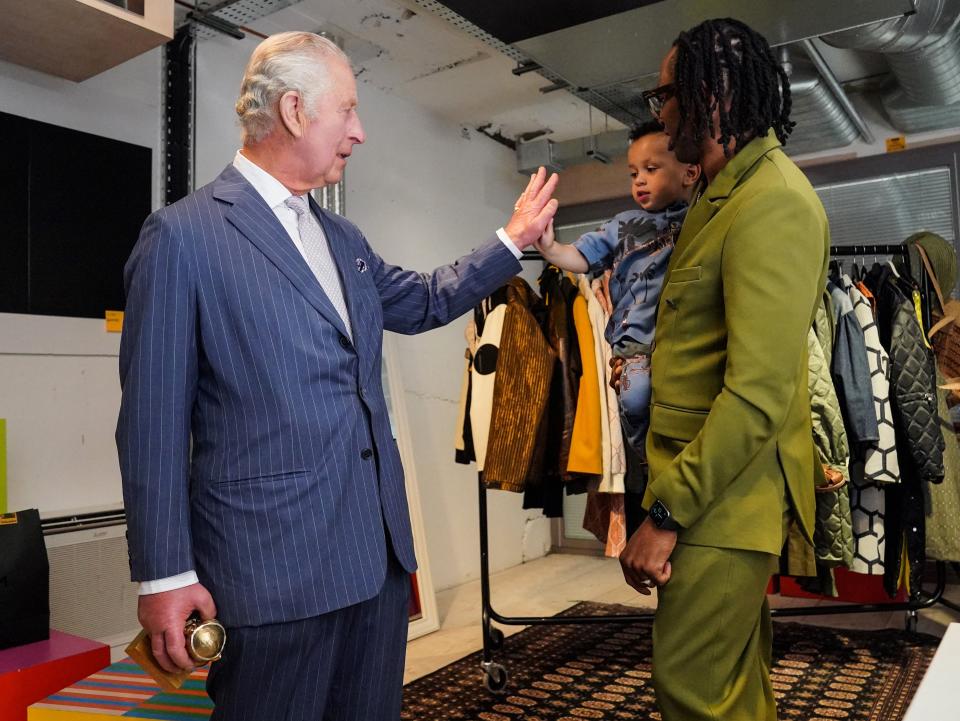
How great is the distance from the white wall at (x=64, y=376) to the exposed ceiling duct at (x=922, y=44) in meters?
2.70

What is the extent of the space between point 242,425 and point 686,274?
0.74 meters

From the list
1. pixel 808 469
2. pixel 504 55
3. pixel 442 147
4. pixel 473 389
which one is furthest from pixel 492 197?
pixel 808 469

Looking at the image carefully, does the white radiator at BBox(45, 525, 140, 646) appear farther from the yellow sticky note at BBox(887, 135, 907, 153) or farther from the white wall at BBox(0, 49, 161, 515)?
the yellow sticky note at BBox(887, 135, 907, 153)

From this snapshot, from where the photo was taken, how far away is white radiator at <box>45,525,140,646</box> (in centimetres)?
277

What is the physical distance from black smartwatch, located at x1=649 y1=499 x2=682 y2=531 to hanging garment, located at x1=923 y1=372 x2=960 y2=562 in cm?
221

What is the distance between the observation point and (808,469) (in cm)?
137

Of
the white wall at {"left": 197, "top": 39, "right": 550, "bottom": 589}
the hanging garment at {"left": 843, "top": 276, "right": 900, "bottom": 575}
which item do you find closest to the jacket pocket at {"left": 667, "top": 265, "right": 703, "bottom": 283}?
the hanging garment at {"left": 843, "top": 276, "right": 900, "bottom": 575}

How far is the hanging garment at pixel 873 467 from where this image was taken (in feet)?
9.53

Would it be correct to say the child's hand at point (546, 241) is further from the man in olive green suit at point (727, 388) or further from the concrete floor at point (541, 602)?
the concrete floor at point (541, 602)

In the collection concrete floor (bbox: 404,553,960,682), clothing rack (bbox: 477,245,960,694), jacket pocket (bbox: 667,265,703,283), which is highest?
jacket pocket (bbox: 667,265,703,283)

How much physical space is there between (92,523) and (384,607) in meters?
1.89

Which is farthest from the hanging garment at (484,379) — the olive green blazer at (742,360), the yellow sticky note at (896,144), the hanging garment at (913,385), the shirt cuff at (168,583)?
the yellow sticky note at (896,144)

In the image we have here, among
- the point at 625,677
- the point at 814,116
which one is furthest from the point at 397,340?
the point at 814,116

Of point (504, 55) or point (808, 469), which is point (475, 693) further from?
point (504, 55)
